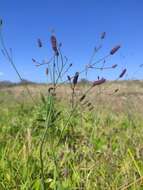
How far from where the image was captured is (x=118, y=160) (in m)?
2.56

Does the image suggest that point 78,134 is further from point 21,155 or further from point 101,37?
point 101,37

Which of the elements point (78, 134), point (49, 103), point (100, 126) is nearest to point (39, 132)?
point (78, 134)

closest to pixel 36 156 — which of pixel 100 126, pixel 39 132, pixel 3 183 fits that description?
pixel 3 183

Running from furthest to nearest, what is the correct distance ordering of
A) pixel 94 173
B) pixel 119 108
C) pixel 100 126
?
pixel 119 108
pixel 100 126
pixel 94 173

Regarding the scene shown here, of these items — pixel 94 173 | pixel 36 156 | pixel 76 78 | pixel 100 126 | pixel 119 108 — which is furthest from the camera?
pixel 119 108

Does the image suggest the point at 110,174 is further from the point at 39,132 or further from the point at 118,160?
the point at 39,132

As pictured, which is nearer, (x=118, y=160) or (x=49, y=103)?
(x=49, y=103)

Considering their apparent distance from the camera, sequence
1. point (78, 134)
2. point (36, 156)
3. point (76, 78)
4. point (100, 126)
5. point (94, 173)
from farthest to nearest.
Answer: point (100, 126) < point (78, 134) < point (36, 156) < point (94, 173) < point (76, 78)

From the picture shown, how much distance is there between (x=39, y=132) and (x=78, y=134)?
0.31 m

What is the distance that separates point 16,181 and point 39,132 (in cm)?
139

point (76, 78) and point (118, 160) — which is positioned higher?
point (76, 78)

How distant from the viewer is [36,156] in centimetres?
247

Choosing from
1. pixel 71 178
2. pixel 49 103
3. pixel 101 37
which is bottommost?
pixel 71 178

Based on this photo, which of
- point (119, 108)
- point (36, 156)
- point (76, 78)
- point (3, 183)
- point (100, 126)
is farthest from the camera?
point (119, 108)
